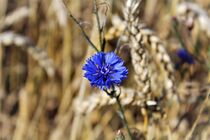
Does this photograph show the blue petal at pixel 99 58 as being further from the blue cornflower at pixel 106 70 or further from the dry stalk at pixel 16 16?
the dry stalk at pixel 16 16

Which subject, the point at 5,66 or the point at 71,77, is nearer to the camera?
the point at 71,77

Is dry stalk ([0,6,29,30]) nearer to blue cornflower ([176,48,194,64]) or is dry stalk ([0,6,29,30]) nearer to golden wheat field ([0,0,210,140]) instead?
golden wheat field ([0,0,210,140])

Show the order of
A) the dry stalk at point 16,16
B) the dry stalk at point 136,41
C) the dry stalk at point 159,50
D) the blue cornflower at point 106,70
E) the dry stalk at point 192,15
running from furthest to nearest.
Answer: the dry stalk at point 16,16, the dry stalk at point 192,15, the dry stalk at point 159,50, the dry stalk at point 136,41, the blue cornflower at point 106,70

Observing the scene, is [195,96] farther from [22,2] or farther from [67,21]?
[22,2]

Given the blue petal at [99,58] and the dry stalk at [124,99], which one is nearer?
the blue petal at [99,58]

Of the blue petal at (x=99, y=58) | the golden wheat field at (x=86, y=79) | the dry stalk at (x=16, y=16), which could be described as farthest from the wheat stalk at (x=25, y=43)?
the blue petal at (x=99, y=58)

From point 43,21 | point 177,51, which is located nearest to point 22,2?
point 43,21

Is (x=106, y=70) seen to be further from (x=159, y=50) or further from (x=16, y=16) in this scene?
(x=16, y=16)

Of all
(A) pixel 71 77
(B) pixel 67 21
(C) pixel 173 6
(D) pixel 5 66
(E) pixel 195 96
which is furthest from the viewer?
(D) pixel 5 66
